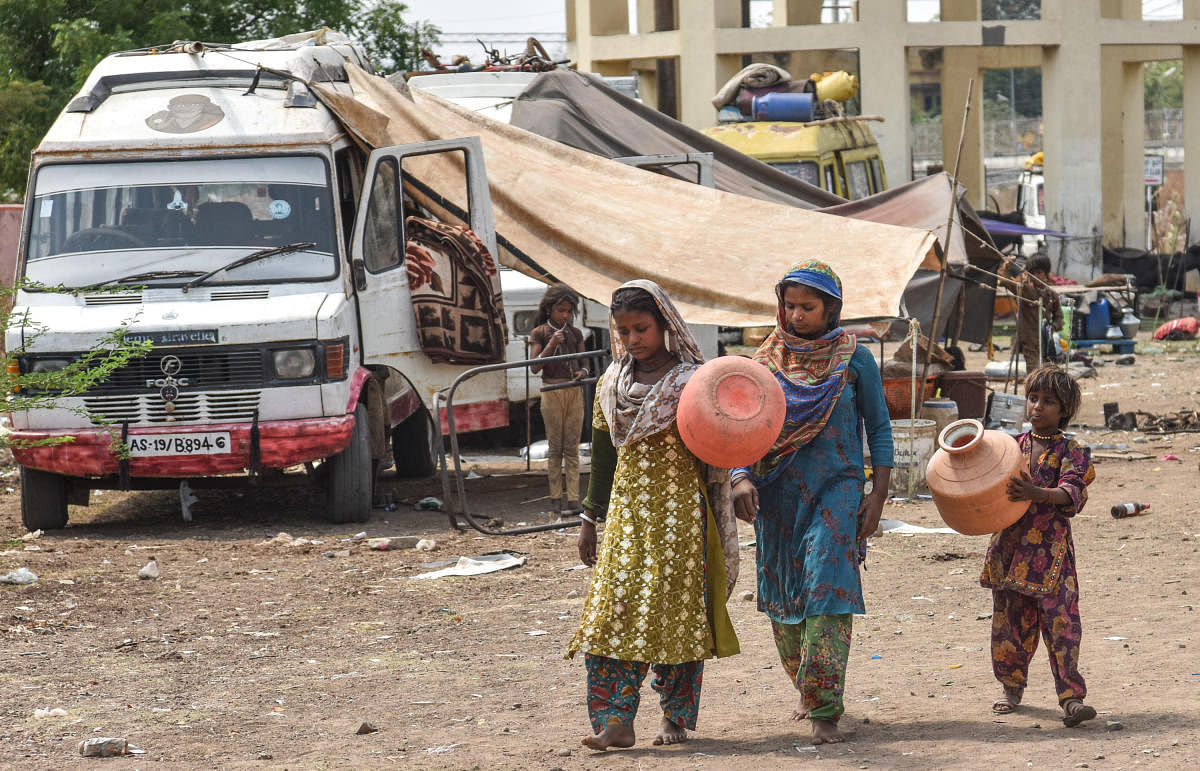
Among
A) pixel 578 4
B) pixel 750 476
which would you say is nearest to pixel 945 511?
pixel 750 476

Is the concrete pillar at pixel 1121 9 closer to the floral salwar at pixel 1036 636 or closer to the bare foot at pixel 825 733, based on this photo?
the floral salwar at pixel 1036 636

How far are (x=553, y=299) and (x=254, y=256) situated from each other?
1705mm

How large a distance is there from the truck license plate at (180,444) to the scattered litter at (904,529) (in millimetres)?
3670

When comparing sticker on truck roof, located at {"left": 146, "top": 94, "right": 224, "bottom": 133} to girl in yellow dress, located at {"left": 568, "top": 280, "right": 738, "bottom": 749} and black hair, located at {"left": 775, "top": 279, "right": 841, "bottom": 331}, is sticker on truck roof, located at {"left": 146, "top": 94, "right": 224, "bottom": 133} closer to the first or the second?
girl in yellow dress, located at {"left": 568, "top": 280, "right": 738, "bottom": 749}

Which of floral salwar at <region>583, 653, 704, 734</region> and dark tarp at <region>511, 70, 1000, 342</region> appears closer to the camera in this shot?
floral salwar at <region>583, 653, 704, 734</region>

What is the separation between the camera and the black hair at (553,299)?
8.76 metres

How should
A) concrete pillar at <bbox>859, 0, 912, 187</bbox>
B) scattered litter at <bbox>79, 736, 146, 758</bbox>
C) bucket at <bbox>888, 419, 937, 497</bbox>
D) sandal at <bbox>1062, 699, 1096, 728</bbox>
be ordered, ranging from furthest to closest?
concrete pillar at <bbox>859, 0, 912, 187</bbox>, bucket at <bbox>888, 419, 937, 497</bbox>, scattered litter at <bbox>79, 736, 146, 758</bbox>, sandal at <bbox>1062, 699, 1096, 728</bbox>

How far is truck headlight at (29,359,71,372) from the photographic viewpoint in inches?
325

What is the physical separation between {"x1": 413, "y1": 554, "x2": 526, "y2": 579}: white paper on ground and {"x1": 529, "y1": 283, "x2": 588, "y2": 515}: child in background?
1008 millimetres

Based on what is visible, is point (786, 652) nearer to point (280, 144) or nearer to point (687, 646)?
point (687, 646)

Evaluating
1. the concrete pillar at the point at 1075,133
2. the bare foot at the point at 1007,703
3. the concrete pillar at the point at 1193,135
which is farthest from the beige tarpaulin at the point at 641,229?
the concrete pillar at the point at 1193,135

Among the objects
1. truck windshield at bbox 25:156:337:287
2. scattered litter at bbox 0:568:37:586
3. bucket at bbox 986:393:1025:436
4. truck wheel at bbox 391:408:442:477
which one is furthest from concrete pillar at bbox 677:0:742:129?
scattered litter at bbox 0:568:37:586

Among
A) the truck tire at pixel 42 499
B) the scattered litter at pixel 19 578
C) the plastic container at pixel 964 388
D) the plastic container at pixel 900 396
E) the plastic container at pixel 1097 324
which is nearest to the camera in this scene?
the scattered litter at pixel 19 578

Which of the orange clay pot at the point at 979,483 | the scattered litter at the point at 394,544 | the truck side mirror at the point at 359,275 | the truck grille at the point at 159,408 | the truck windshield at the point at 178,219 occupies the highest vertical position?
the truck windshield at the point at 178,219
